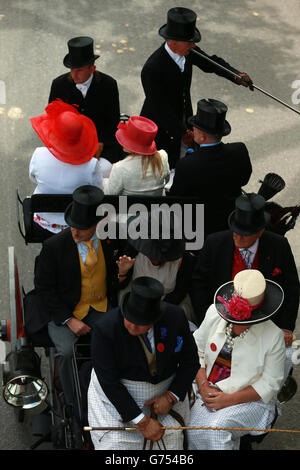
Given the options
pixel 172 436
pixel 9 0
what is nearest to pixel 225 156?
pixel 172 436

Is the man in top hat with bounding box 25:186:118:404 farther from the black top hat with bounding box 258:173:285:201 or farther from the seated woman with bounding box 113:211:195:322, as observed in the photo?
the black top hat with bounding box 258:173:285:201

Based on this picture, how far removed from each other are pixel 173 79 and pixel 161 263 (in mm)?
2329

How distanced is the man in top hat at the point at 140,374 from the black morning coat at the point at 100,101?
2.68 metres

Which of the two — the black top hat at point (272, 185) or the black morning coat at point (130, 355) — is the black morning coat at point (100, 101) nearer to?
the black top hat at point (272, 185)

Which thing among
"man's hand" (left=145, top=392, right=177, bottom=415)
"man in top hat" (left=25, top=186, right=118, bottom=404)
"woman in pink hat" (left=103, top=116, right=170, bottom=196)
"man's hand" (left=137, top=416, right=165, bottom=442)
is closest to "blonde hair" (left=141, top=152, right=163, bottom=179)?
"woman in pink hat" (left=103, top=116, right=170, bottom=196)

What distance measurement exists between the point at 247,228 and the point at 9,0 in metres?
6.86

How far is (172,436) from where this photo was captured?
4.28 meters

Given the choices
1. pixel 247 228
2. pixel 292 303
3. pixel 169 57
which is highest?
pixel 169 57

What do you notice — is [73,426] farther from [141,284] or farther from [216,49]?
[216,49]

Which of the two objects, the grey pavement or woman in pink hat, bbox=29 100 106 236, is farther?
the grey pavement

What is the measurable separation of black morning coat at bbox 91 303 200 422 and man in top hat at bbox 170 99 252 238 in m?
1.48

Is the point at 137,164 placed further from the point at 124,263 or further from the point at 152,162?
the point at 124,263

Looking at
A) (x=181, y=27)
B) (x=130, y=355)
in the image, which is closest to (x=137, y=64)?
(x=181, y=27)

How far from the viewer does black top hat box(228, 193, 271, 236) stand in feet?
15.8
